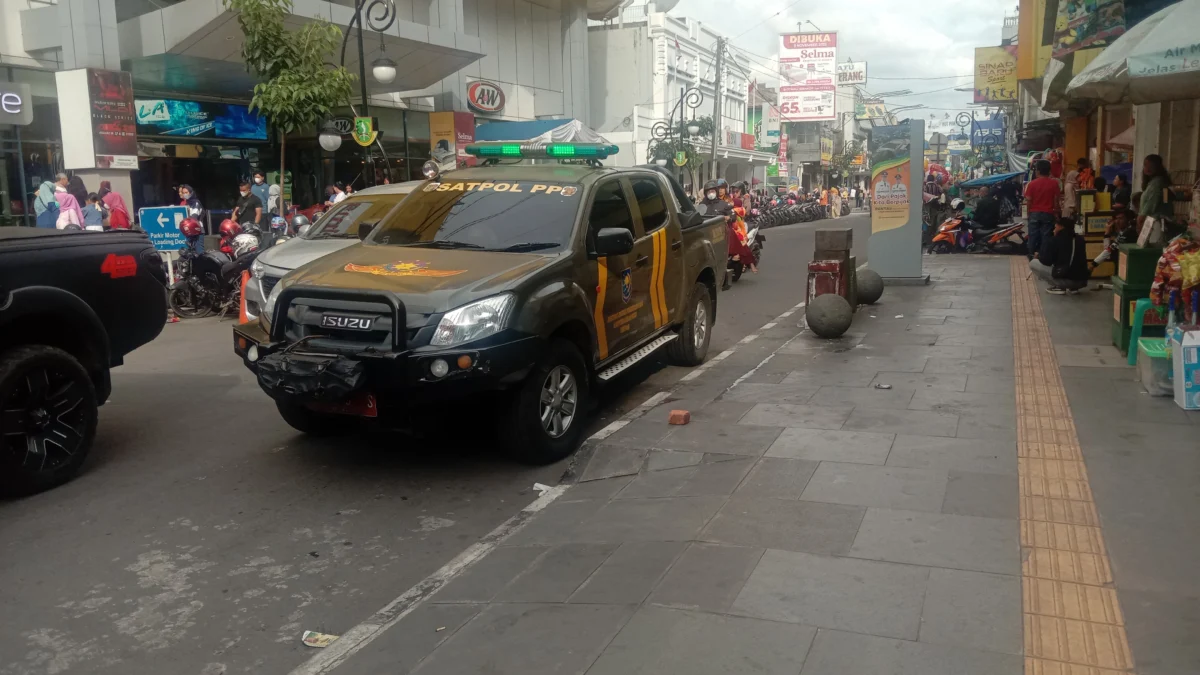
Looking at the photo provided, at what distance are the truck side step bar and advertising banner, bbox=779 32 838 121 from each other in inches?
2801

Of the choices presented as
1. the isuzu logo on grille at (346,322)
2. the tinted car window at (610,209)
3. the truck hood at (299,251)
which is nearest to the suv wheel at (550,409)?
the isuzu logo on grille at (346,322)

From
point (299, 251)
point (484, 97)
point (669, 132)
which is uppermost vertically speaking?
point (484, 97)

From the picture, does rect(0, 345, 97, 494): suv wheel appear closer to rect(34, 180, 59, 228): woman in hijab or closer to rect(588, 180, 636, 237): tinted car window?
rect(588, 180, 636, 237): tinted car window

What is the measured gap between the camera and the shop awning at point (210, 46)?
1808cm

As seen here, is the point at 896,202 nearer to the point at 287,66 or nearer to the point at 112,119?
the point at 287,66

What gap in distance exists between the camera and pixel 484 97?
2886cm

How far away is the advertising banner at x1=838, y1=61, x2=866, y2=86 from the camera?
98875 mm

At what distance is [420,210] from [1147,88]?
19.3ft

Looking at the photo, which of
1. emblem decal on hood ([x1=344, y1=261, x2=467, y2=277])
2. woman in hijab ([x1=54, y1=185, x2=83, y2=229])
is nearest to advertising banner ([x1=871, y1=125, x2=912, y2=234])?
emblem decal on hood ([x1=344, y1=261, x2=467, y2=277])

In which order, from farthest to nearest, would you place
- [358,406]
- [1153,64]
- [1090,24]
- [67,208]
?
[67,208] < [1090,24] < [1153,64] < [358,406]

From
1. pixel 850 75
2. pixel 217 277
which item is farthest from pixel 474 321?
pixel 850 75

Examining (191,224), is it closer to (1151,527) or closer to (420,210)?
(420,210)

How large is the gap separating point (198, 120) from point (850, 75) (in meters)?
87.6

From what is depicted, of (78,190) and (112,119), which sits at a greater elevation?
(112,119)
